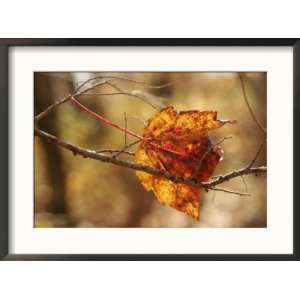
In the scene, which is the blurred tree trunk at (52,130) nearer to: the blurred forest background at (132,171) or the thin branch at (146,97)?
the blurred forest background at (132,171)

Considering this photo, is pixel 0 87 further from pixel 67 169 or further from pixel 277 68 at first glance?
pixel 277 68


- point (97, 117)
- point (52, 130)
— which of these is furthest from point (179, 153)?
point (52, 130)

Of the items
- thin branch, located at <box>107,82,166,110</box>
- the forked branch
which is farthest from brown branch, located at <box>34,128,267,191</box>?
thin branch, located at <box>107,82,166,110</box>

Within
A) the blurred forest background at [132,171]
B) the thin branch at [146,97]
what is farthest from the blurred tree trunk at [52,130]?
the thin branch at [146,97]

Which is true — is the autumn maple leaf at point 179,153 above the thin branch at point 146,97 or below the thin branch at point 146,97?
below

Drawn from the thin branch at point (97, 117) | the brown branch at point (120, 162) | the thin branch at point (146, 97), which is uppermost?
the thin branch at point (146, 97)

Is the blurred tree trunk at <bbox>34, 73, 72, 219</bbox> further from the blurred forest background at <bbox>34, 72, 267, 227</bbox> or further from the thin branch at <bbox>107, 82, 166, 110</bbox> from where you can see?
the thin branch at <bbox>107, 82, 166, 110</bbox>
